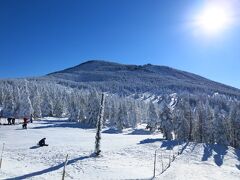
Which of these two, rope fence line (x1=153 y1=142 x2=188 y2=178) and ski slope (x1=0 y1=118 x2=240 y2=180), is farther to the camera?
rope fence line (x1=153 y1=142 x2=188 y2=178)

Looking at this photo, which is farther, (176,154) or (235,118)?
(235,118)

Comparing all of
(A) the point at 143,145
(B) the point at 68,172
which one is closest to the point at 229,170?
(A) the point at 143,145

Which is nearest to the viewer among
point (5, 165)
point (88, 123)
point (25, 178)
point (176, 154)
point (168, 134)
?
point (25, 178)

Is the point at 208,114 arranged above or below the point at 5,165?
above

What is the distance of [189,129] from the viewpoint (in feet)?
273

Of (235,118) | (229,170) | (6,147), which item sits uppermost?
(235,118)

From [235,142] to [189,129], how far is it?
11379 mm

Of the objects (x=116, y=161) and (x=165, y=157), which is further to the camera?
(x=165, y=157)

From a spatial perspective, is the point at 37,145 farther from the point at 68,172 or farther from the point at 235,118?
the point at 235,118

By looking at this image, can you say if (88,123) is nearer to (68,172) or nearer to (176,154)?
(176,154)

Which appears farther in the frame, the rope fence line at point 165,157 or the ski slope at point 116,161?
the rope fence line at point 165,157

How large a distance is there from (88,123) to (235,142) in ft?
138

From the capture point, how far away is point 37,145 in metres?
42.3

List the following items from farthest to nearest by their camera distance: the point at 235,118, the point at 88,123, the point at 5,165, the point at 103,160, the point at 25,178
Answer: the point at 88,123
the point at 235,118
the point at 103,160
the point at 5,165
the point at 25,178
